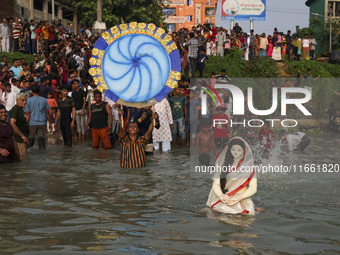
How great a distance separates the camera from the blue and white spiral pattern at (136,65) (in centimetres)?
1189

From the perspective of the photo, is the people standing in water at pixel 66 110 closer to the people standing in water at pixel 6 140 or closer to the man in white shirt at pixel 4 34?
the people standing in water at pixel 6 140

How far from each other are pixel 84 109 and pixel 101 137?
1.73 metres

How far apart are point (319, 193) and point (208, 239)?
3888mm

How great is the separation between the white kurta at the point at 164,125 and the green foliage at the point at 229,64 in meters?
9.24

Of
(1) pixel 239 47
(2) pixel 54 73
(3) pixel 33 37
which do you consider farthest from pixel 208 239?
(1) pixel 239 47

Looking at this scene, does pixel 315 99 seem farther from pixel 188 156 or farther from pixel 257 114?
pixel 188 156

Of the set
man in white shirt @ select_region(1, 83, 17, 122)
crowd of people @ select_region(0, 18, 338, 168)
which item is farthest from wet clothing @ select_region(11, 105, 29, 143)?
man in white shirt @ select_region(1, 83, 17, 122)

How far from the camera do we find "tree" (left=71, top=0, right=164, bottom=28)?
142 feet

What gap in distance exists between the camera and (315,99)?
2622 cm

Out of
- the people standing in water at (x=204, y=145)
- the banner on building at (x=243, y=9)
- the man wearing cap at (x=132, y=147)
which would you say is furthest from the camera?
the banner on building at (x=243, y=9)

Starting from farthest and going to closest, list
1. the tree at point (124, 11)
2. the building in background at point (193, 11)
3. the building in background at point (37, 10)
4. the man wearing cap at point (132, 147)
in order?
the building in background at point (193, 11) → the tree at point (124, 11) → the building in background at point (37, 10) → the man wearing cap at point (132, 147)

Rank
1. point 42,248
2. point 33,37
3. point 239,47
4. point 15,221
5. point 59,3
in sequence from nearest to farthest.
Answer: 1. point 42,248
2. point 15,221
3. point 33,37
4. point 239,47
5. point 59,3

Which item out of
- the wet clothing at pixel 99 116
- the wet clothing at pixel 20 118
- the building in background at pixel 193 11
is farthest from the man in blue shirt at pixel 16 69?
the building in background at pixel 193 11

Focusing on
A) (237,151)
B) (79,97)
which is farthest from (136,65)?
(79,97)
